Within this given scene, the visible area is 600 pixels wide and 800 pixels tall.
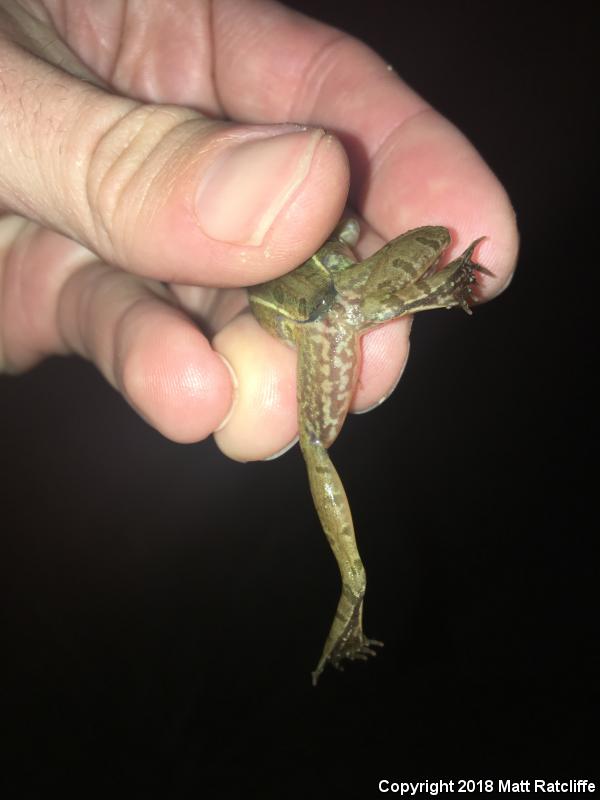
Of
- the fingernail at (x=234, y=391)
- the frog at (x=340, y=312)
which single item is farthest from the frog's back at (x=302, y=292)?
the fingernail at (x=234, y=391)

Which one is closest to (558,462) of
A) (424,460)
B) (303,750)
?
(424,460)

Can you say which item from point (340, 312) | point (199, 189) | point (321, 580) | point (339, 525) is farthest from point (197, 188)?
point (321, 580)

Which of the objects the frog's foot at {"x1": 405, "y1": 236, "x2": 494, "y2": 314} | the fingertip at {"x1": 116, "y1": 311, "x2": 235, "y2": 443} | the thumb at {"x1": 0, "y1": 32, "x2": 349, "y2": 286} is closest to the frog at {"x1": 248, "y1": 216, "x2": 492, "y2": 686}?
the frog's foot at {"x1": 405, "y1": 236, "x2": 494, "y2": 314}

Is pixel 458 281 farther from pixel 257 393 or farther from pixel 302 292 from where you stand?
pixel 257 393

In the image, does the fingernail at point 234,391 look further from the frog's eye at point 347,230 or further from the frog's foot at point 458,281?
the frog's foot at point 458,281

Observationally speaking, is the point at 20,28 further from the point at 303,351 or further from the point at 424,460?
the point at 424,460

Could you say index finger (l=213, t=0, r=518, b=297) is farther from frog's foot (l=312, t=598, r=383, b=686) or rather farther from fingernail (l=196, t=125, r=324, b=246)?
frog's foot (l=312, t=598, r=383, b=686)
